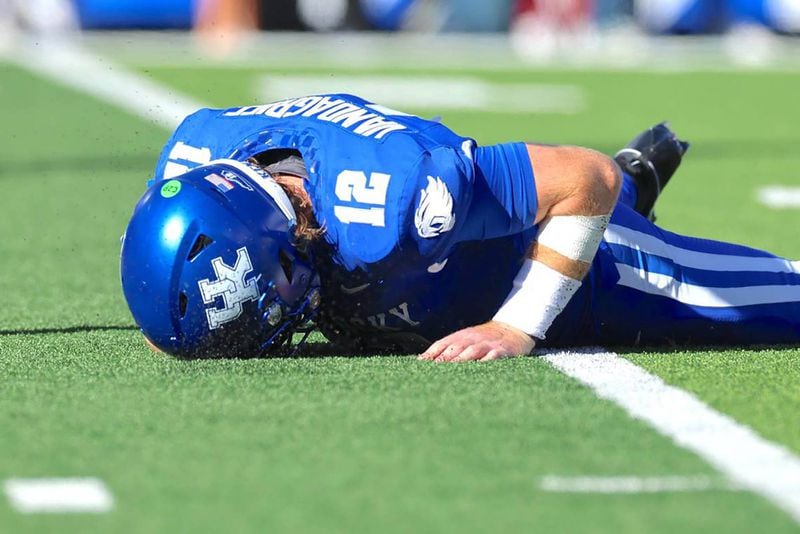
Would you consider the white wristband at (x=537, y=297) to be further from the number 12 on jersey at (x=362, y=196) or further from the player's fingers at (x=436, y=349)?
the number 12 on jersey at (x=362, y=196)

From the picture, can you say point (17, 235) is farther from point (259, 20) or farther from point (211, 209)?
point (259, 20)

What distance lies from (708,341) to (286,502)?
6.78ft

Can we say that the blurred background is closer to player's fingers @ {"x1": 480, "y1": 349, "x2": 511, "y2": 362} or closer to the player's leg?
the player's leg

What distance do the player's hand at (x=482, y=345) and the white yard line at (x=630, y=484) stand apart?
109cm

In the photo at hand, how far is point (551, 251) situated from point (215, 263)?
0.92 meters

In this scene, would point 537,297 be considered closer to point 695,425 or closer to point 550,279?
point 550,279

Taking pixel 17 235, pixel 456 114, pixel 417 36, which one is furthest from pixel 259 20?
pixel 17 235

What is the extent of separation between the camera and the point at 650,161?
Result: 18.5 ft

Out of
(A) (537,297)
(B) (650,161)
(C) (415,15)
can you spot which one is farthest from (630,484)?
(C) (415,15)

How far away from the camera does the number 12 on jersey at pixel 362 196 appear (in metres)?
4.09

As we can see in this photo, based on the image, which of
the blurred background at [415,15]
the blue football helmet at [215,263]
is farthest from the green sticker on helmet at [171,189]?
the blurred background at [415,15]

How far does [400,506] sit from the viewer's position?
123 inches

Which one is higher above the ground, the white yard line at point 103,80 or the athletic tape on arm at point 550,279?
the athletic tape on arm at point 550,279

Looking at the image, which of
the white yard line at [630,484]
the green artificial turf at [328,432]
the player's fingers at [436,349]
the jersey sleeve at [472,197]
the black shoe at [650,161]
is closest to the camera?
the green artificial turf at [328,432]
